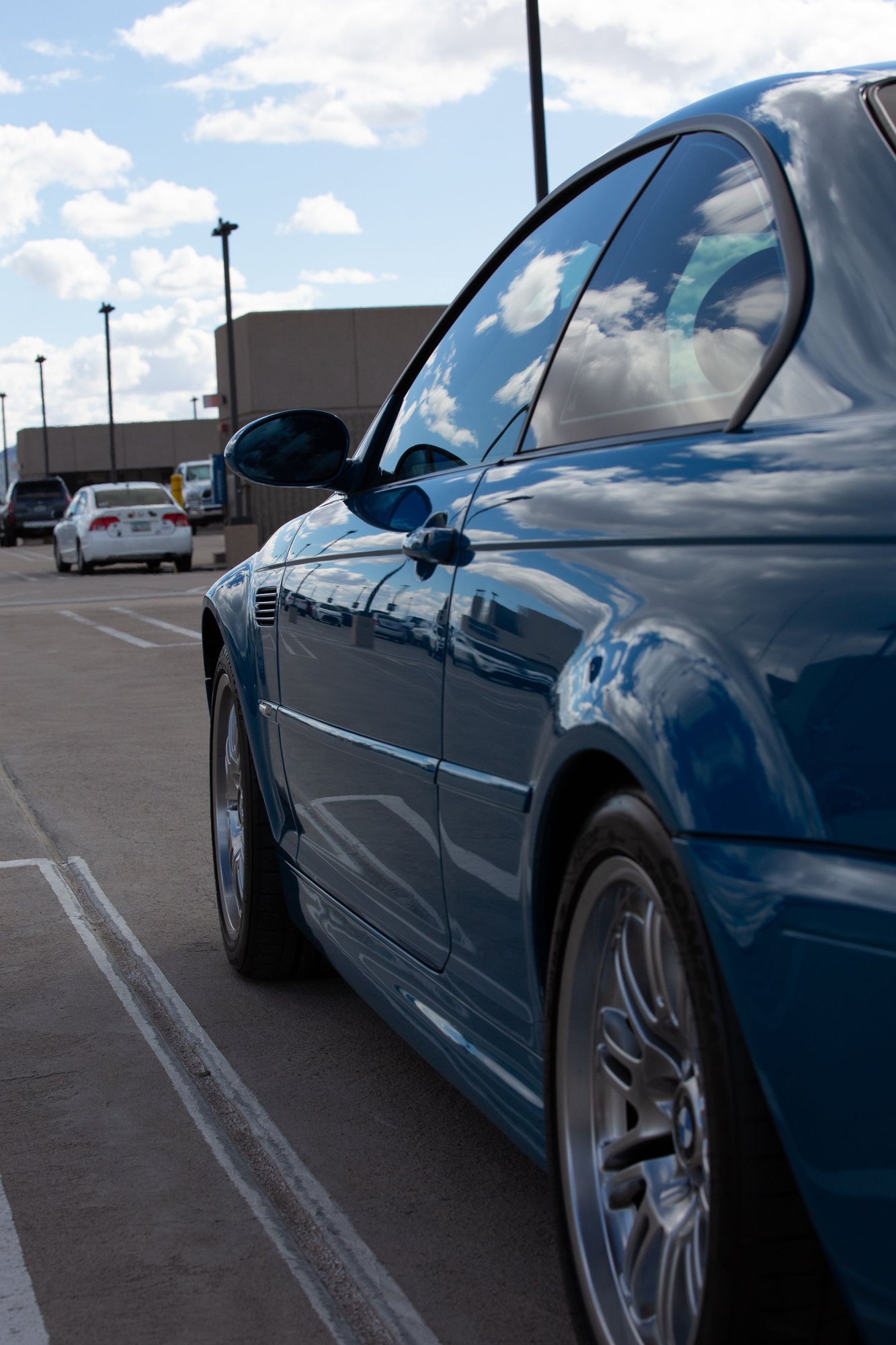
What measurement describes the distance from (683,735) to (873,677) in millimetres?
282

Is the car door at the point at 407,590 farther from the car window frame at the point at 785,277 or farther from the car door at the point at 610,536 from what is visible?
the car window frame at the point at 785,277

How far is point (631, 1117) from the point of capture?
2.20 meters

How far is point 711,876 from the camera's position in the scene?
179cm

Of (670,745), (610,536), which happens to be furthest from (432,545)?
(670,745)

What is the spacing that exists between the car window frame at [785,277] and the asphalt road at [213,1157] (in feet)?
4.37

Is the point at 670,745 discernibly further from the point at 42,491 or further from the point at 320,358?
the point at 42,491

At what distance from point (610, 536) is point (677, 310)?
487 mm

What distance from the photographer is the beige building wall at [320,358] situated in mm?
43469

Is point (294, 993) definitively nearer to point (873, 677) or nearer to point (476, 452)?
point (476, 452)

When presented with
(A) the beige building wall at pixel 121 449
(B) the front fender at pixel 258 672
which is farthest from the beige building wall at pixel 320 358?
(A) the beige building wall at pixel 121 449

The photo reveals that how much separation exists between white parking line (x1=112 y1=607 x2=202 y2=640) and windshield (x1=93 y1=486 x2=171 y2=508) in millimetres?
8754

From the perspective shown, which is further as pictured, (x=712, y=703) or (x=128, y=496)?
(x=128, y=496)

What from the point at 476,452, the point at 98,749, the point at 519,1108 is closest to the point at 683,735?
the point at 519,1108

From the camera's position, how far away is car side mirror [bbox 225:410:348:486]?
376cm
